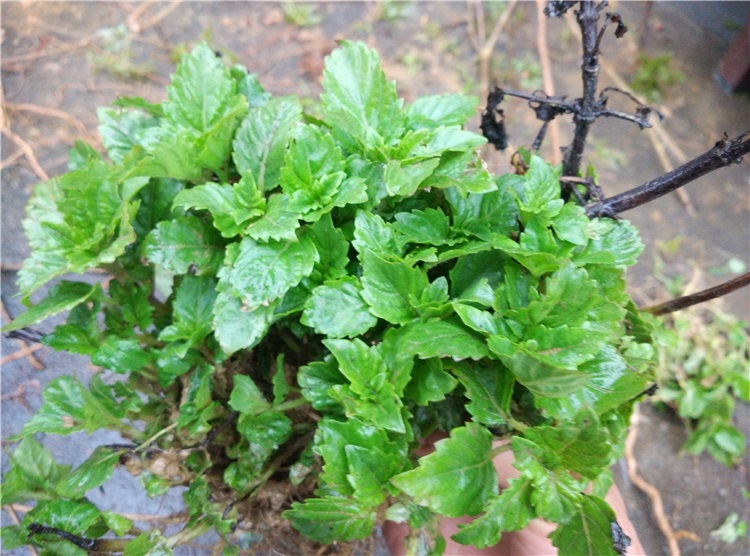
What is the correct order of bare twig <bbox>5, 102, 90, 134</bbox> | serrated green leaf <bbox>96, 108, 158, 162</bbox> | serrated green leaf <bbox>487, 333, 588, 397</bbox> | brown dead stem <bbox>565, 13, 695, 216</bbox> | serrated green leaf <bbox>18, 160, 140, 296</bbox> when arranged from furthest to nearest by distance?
brown dead stem <bbox>565, 13, 695, 216</bbox> → bare twig <bbox>5, 102, 90, 134</bbox> → serrated green leaf <bbox>96, 108, 158, 162</bbox> → serrated green leaf <bbox>18, 160, 140, 296</bbox> → serrated green leaf <bbox>487, 333, 588, 397</bbox>

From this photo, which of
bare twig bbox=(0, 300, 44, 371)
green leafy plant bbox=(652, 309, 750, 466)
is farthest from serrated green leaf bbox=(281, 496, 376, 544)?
green leafy plant bbox=(652, 309, 750, 466)

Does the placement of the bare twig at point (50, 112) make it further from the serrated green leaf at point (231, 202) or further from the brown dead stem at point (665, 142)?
the brown dead stem at point (665, 142)

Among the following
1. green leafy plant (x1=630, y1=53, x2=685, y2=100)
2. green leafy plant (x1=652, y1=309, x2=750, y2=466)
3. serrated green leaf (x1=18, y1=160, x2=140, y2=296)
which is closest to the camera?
serrated green leaf (x1=18, y1=160, x2=140, y2=296)

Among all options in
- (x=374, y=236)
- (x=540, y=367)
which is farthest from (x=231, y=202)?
(x=540, y=367)

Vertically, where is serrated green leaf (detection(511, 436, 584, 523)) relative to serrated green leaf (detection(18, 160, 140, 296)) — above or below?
below

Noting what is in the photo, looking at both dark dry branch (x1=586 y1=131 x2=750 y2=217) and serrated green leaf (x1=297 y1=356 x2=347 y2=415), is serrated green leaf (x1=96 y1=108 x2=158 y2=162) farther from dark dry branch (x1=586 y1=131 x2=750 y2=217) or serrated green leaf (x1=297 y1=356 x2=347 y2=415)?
dark dry branch (x1=586 y1=131 x2=750 y2=217)

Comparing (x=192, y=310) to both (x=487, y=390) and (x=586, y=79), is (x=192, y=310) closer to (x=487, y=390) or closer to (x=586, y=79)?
(x=487, y=390)

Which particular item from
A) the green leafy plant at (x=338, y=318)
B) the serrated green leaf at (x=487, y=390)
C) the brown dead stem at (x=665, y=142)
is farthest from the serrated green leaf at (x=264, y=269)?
the brown dead stem at (x=665, y=142)
